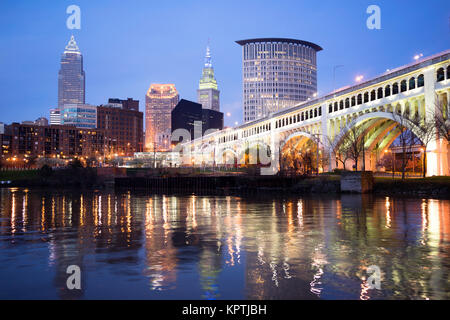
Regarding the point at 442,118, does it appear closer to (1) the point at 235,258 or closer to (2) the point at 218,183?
(2) the point at 218,183

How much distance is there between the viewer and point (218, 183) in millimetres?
76312

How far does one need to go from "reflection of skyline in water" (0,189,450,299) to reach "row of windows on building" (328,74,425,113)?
39.8 meters

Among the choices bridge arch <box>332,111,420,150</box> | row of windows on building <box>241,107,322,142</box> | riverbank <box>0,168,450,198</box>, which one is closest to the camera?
riverbank <box>0,168,450,198</box>

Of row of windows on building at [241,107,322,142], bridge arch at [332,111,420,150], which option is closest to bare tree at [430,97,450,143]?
bridge arch at [332,111,420,150]

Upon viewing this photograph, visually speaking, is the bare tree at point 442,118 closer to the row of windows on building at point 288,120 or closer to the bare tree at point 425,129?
the bare tree at point 425,129

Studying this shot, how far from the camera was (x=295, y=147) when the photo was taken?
102m

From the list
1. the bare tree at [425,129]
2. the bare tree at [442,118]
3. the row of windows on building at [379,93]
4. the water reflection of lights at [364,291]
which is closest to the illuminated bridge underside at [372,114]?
the row of windows on building at [379,93]

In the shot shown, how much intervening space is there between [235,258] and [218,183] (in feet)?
209

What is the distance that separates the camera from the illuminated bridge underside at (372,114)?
5172cm

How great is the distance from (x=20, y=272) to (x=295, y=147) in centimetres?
9463

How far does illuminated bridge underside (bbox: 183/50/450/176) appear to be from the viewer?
170ft

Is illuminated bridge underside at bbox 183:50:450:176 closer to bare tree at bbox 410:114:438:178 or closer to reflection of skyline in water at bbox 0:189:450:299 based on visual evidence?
bare tree at bbox 410:114:438:178

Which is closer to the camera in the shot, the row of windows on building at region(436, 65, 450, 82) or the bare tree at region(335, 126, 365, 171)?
the row of windows on building at region(436, 65, 450, 82)
